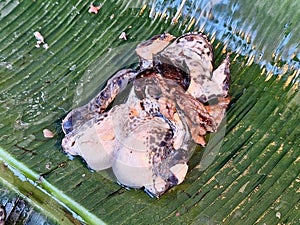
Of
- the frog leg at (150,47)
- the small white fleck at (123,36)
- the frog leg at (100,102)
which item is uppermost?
the frog leg at (150,47)

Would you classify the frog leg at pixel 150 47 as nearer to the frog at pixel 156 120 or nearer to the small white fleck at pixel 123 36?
the frog at pixel 156 120

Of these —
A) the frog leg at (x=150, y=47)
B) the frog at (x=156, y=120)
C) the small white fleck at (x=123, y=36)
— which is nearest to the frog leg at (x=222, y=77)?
the frog at (x=156, y=120)

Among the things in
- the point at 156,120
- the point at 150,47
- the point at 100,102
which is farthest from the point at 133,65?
the point at 156,120

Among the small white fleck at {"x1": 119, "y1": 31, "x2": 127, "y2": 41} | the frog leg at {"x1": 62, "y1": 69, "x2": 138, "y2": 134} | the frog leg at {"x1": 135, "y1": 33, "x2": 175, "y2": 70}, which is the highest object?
the frog leg at {"x1": 135, "y1": 33, "x2": 175, "y2": 70}

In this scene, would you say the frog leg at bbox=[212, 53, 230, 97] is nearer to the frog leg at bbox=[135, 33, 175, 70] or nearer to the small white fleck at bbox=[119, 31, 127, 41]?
the frog leg at bbox=[135, 33, 175, 70]

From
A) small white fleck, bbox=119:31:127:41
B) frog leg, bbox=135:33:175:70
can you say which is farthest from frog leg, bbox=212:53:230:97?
small white fleck, bbox=119:31:127:41

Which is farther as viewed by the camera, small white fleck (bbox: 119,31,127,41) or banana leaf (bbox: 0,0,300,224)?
small white fleck (bbox: 119,31,127,41)

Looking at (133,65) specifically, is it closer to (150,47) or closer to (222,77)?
(150,47)
